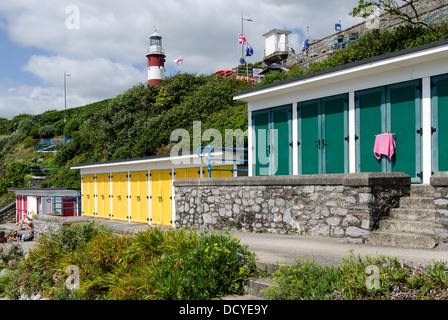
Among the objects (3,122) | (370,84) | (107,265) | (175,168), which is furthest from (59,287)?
(3,122)

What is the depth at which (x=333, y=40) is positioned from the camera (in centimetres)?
3206

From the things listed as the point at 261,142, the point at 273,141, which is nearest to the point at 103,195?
the point at 261,142

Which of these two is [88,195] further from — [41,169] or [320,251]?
[41,169]

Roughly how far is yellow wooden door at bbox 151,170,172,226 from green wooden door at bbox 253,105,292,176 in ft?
15.6

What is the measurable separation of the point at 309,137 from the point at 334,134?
760mm

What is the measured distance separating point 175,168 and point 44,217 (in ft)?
27.0

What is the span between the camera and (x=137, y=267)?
693 centimetres

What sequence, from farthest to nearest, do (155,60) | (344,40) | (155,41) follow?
(155,41), (155,60), (344,40)

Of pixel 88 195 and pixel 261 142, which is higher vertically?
pixel 261 142

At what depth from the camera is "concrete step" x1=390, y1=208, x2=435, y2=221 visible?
756 cm

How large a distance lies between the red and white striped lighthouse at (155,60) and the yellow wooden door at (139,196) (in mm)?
25688

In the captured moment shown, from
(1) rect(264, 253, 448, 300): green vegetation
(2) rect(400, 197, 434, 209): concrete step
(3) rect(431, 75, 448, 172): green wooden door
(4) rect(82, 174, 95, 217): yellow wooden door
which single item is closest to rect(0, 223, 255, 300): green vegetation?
(1) rect(264, 253, 448, 300): green vegetation

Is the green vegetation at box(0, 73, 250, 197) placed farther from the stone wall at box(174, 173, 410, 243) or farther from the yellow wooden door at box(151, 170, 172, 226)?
the stone wall at box(174, 173, 410, 243)

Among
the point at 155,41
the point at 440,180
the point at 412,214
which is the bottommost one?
the point at 412,214
